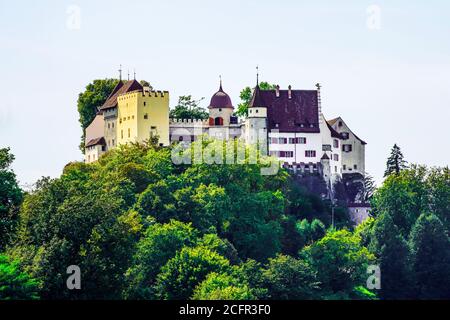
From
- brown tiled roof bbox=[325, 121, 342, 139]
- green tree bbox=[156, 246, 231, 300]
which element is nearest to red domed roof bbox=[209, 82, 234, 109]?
brown tiled roof bbox=[325, 121, 342, 139]

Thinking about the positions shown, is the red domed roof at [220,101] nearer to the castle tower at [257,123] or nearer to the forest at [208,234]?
the castle tower at [257,123]

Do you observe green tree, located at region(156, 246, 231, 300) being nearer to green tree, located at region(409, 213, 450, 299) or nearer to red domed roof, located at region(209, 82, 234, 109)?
green tree, located at region(409, 213, 450, 299)

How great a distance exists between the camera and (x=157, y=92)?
116 m

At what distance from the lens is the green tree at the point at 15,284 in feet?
228

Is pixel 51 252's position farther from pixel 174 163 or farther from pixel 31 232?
pixel 174 163

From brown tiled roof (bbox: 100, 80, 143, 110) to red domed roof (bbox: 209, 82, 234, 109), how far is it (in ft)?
17.2

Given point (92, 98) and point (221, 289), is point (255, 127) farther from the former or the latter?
point (221, 289)

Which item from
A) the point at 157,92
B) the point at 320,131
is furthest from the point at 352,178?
the point at 157,92

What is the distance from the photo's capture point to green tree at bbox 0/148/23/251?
80.3 meters

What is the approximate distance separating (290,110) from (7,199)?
4145 cm

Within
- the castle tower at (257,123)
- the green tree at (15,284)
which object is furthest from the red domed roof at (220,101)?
the green tree at (15,284)

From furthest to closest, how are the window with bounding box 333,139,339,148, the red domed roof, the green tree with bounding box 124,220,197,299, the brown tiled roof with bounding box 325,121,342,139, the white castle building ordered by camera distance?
the brown tiled roof with bounding box 325,121,342,139
the window with bounding box 333,139,339,148
the red domed roof
the white castle building
the green tree with bounding box 124,220,197,299

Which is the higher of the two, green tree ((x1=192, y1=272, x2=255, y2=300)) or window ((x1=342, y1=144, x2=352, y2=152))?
window ((x1=342, y1=144, x2=352, y2=152))
